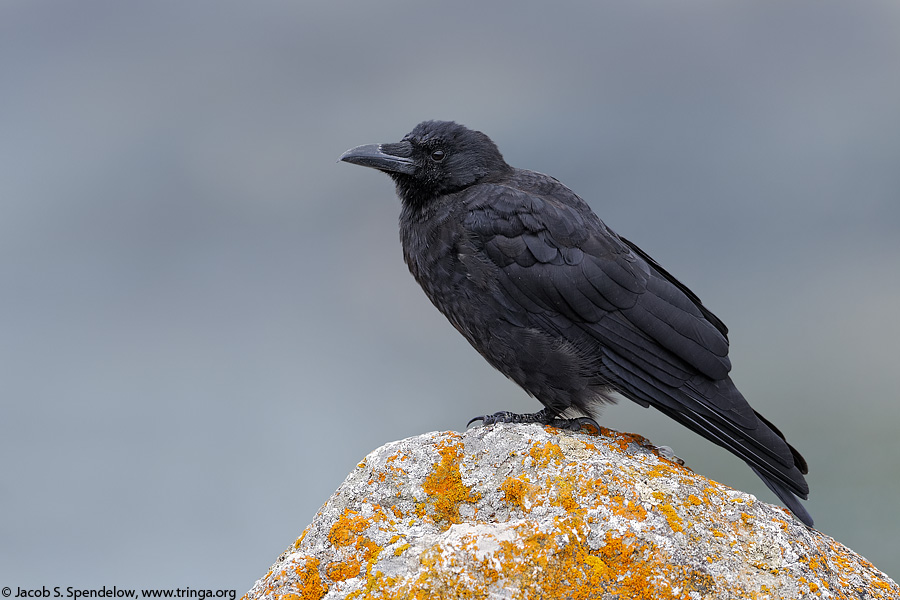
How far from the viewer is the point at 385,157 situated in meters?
5.53

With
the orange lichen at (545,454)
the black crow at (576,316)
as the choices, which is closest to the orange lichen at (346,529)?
the orange lichen at (545,454)

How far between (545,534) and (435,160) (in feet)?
10.1

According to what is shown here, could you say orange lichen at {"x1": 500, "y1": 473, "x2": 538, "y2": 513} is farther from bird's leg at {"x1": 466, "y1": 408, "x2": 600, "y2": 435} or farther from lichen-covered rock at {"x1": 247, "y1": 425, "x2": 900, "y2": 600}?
bird's leg at {"x1": 466, "y1": 408, "x2": 600, "y2": 435}

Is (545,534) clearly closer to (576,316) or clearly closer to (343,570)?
(343,570)

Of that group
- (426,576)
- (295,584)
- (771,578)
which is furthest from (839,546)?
(295,584)

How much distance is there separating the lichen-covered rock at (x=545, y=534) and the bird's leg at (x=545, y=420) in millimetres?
372

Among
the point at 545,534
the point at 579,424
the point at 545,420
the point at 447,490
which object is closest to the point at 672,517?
the point at 545,534

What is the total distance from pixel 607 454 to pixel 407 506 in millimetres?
1022

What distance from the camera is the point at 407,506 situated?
12.3 ft

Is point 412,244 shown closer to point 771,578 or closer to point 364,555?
point 364,555

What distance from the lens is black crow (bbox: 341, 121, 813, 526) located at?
451 cm

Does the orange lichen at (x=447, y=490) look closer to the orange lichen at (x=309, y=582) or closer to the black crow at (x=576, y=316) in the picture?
the orange lichen at (x=309, y=582)

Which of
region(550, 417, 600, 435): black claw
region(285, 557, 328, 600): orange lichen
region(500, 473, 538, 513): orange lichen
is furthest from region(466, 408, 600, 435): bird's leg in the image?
region(285, 557, 328, 600): orange lichen

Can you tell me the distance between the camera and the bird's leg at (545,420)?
4.52 metres
